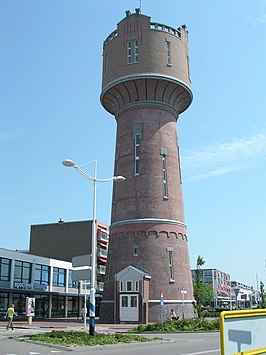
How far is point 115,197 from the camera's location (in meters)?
40.3

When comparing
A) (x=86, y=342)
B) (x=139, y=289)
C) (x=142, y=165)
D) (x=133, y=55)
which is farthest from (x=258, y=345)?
(x=133, y=55)

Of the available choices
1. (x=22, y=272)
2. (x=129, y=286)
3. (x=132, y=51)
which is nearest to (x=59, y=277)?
(x=22, y=272)

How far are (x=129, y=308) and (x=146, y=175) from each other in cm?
1066

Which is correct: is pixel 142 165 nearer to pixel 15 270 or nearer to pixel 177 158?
pixel 177 158

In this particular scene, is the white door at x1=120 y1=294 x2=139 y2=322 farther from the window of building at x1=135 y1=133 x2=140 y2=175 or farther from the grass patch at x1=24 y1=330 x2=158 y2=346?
the grass patch at x1=24 y1=330 x2=158 y2=346

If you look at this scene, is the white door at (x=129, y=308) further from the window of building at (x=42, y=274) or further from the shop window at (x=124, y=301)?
the window of building at (x=42, y=274)

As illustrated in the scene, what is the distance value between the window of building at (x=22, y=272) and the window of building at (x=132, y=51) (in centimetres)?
2286

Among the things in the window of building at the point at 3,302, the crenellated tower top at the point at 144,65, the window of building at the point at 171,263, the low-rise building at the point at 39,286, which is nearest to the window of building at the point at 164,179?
the window of building at the point at 171,263

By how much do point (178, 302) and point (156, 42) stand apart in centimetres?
2183

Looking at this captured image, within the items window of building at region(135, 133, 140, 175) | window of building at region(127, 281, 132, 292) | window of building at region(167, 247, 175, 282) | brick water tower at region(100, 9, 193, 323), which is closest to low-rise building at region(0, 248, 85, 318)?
brick water tower at region(100, 9, 193, 323)

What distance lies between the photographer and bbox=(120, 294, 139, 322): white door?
36.2 metres

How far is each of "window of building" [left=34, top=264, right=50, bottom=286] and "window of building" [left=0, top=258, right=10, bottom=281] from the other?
492cm

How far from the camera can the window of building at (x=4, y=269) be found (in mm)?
44938

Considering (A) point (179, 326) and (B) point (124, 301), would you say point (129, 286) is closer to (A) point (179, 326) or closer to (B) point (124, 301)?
(B) point (124, 301)
